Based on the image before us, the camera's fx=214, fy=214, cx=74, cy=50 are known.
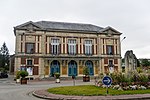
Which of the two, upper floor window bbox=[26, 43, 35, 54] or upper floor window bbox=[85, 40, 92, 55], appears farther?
upper floor window bbox=[85, 40, 92, 55]

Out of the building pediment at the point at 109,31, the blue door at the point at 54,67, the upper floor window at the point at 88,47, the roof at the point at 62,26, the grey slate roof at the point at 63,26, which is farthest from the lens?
the building pediment at the point at 109,31

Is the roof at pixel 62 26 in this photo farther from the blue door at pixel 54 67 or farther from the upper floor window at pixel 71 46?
the blue door at pixel 54 67

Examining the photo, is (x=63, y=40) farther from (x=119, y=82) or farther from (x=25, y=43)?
(x=119, y=82)

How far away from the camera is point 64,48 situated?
48.6m

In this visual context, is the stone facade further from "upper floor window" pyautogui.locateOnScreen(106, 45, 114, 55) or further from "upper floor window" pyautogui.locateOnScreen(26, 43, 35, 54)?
"upper floor window" pyautogui.locateOnScreen(106, 45, 114, 55)

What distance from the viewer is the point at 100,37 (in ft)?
170

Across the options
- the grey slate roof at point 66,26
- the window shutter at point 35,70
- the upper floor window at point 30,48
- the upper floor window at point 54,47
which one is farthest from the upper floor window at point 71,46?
the window shutter at point 35,70

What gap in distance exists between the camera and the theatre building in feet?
151

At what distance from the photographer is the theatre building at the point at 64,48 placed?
151 ft

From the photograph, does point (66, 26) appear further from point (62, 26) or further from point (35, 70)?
point (35, 70)

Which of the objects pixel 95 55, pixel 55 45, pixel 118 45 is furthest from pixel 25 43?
pixel 118 45

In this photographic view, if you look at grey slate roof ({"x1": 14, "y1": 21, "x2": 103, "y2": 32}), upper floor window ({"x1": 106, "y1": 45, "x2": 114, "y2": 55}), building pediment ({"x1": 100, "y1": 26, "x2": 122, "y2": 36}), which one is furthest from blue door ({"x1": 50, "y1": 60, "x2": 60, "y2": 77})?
building pediment ({"x1": 100, "y1": 26, "x2": 122, "y2": 36})

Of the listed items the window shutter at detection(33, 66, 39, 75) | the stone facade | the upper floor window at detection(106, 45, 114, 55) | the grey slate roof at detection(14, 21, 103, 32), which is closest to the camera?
the stone facade

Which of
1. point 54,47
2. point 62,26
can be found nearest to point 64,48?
point 54,47
